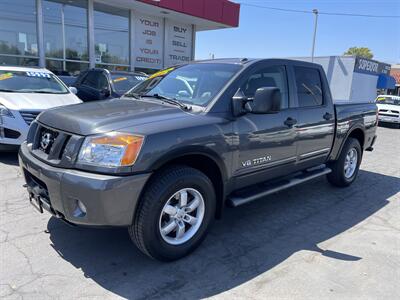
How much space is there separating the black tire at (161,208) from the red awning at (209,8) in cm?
1302

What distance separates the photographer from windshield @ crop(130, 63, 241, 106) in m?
3.68

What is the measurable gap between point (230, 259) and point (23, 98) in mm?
5041

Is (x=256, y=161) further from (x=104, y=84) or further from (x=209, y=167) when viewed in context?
(x=104, y=84)

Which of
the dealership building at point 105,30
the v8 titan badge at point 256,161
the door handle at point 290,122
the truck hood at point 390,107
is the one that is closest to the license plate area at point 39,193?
the v8 titan badge at point 256,161

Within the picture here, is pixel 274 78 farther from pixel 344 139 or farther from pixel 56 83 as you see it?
pixel 56 83

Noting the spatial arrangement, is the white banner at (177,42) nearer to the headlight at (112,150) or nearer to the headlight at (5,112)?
the headlight at (5,112)

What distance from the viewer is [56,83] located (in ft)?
25.4

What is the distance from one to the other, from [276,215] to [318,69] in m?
2.21

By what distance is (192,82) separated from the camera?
3.95 meters

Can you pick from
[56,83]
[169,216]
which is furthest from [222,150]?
[56,83]

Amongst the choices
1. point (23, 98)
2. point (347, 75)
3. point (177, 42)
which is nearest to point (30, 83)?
point (23, 98)

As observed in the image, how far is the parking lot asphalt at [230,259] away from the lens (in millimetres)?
2844

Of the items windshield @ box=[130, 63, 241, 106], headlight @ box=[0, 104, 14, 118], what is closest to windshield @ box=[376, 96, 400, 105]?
windshield @ box=[130, 63, 241, 106]

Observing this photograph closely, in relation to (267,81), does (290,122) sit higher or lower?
lower
